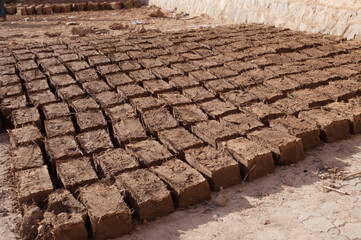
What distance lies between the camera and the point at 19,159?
2971 mm

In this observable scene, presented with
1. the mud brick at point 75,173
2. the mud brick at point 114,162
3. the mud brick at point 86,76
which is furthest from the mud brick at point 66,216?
the mud brick at point 86,76

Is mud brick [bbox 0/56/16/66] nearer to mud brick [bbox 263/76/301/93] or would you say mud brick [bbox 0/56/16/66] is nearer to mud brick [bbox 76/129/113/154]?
mud brick [bbox 76/129/113/154]

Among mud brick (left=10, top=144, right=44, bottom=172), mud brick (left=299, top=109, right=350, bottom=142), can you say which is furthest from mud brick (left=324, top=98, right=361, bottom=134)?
mud brick (left=10, top=144, right=44, bottom=172)

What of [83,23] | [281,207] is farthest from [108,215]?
[83,23]

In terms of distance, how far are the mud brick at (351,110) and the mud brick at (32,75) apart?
335cm

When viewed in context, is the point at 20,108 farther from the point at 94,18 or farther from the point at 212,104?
the point at 94,18

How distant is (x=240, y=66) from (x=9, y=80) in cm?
287

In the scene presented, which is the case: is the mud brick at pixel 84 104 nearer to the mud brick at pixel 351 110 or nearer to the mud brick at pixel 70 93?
the mud brick at pixel 70 93

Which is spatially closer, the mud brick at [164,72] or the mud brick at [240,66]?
the mud brick at [164,72]

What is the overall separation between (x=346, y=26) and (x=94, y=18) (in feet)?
24.3

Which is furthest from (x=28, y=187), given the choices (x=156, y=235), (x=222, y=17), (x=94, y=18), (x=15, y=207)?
(x=94, y=18)

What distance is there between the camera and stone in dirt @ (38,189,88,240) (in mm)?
2275

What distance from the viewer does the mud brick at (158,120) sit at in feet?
11.4

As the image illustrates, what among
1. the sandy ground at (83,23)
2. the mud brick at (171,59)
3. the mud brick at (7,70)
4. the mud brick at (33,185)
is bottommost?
the mud brick at (33,185)
